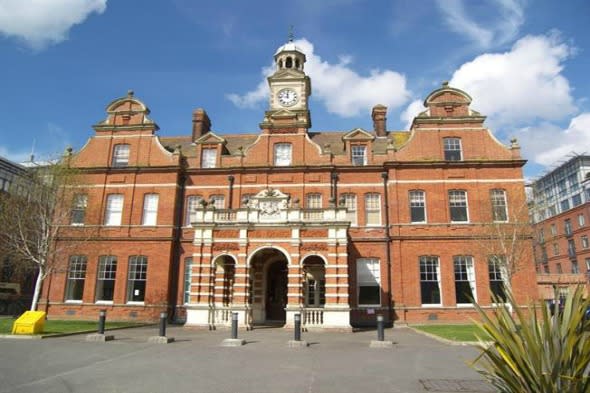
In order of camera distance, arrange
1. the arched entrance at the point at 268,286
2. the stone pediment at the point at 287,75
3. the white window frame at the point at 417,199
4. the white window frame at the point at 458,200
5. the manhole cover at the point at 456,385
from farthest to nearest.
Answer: the stone pediment at the point at 287,75 → the white window frame at the point at 417,199 → the white window frame at the point at 458,200 → the arched entrance at the point at 268,286 → the manhole cover at the point at 456,385

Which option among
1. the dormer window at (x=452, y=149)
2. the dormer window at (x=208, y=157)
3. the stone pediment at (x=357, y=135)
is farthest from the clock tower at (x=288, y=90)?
the dormer window at (x=452, y=149)

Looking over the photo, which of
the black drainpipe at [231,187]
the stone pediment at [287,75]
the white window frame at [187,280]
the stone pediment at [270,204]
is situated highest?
the stone pediment at [287,75]

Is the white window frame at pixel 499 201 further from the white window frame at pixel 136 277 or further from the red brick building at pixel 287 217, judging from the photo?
the white window frame at pixel 136 277

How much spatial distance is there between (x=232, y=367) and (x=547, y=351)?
797cm

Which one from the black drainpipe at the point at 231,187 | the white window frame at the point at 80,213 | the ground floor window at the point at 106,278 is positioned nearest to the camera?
the ground floor window at the point at 106,278

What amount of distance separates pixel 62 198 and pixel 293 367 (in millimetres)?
18496

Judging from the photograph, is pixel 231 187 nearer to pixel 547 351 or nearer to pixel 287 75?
pixel 287 75

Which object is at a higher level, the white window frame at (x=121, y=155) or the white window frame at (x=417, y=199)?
the white window frame at (x=121, y=155)

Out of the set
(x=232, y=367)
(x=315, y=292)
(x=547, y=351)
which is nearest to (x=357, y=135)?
(x=315, y=292)

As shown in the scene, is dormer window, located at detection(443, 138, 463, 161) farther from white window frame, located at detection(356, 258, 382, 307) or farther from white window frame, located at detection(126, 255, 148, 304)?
white window frame, located at detection(126, 255, 148, 304)

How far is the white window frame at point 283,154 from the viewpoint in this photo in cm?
2791

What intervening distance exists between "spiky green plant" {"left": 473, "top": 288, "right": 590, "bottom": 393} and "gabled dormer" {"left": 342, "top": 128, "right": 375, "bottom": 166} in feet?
75.6

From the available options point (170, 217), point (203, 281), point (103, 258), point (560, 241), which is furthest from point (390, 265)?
point (560, 241)

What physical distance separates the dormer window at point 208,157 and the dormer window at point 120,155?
5443 mm
